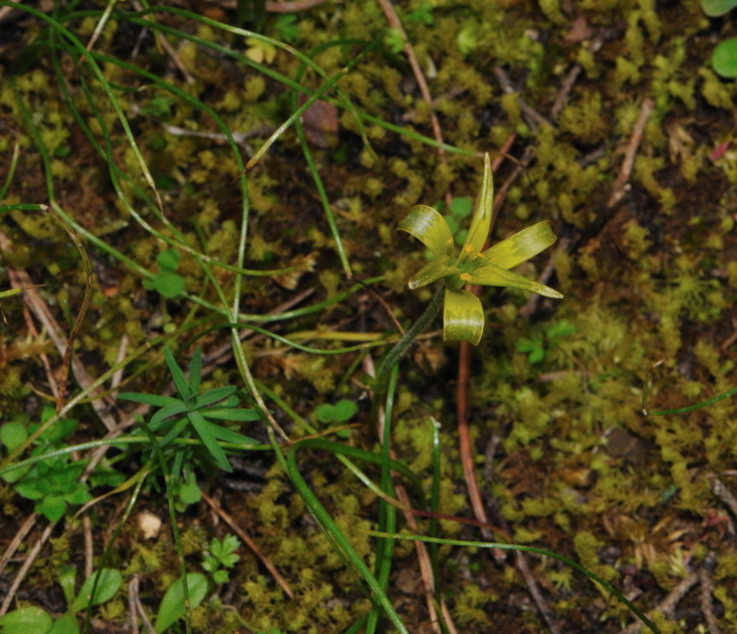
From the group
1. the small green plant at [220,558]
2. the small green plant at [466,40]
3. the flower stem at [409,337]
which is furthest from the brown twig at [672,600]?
the small green plant at [466,40]

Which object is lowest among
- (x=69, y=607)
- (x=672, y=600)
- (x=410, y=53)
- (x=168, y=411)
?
(x=672, y=600)

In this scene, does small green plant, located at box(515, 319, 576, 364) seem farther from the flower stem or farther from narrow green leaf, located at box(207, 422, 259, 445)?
narrow green leaf, located at box(207, 422, 259, 445)

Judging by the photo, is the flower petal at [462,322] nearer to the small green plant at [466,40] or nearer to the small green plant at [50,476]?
the small green plant at [50,476]

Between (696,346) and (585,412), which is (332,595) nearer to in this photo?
(585,412)

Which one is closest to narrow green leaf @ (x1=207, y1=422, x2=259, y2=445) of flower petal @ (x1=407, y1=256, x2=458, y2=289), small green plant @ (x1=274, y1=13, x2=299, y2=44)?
flower petal @ (x1=407, y1=256, x2=458, y2=289)

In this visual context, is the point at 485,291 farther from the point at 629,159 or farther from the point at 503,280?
the point at 503,280

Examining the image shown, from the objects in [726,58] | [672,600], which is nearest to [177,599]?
[672,600]

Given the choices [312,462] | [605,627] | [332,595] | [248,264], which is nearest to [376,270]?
[248,264]
